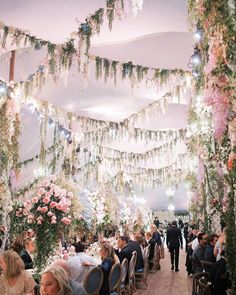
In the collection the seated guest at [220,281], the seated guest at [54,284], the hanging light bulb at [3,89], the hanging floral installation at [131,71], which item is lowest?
the seated guest at [220,281]

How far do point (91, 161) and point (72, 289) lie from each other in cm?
1334

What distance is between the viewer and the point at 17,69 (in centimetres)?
980

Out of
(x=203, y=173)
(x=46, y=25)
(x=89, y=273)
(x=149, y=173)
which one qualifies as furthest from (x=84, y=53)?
(x=149, y=173)

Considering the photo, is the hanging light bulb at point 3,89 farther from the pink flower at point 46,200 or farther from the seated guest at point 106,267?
the seated guest at point 106,267

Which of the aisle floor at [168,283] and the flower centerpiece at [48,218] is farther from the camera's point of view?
the aisle floor at [168,283]

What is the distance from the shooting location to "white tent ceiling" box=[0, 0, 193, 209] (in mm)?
6886

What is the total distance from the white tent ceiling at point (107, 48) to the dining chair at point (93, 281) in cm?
377

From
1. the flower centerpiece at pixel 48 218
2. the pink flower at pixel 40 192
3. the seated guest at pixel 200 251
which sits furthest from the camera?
the seated guest at pixel 200 251

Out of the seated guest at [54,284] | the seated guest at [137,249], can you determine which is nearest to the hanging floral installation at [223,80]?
the seated guest at [54,284]

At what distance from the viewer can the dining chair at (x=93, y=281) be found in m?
4.78

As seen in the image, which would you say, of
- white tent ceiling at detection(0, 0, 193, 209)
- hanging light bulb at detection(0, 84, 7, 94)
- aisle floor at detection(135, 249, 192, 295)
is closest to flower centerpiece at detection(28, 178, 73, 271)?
white tent ceiling at detection(0, 0, 193, 209)

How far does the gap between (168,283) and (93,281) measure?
17.6 feet

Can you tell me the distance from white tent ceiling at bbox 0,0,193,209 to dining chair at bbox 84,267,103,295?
12.4 feet

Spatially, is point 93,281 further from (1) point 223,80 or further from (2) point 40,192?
(1) point 223,80
